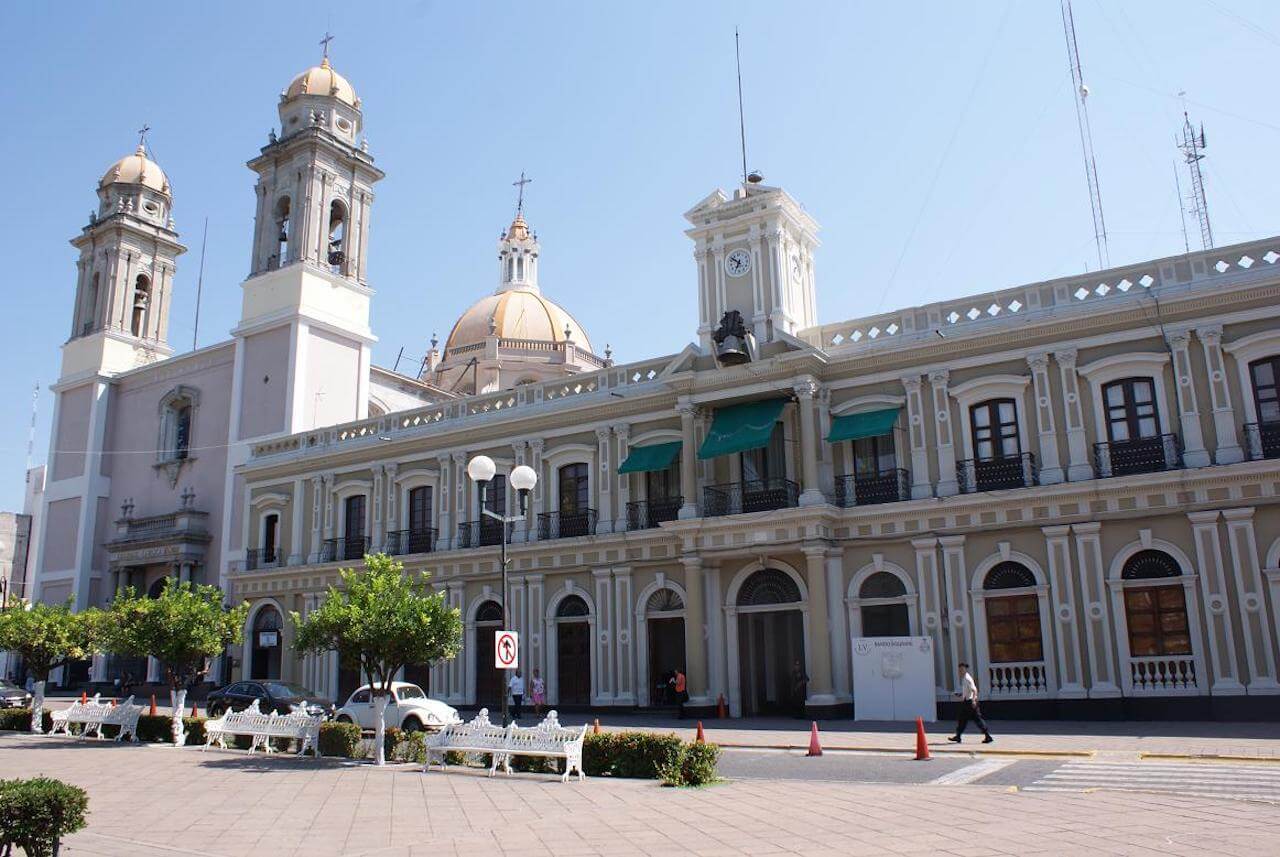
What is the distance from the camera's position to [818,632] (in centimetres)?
2497

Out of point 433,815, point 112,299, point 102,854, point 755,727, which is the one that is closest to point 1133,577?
point 755,727

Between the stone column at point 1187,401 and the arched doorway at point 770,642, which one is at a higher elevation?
the stone column at point 1187,401

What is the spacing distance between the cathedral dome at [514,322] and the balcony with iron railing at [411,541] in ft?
81.7

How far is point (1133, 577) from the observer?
22.7 metres

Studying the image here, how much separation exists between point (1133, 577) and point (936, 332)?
707cm

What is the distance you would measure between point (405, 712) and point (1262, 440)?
18.6m

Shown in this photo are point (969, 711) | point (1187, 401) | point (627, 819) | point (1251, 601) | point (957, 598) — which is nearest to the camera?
point (627, 819)

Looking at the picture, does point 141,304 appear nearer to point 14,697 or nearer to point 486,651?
point 14,697

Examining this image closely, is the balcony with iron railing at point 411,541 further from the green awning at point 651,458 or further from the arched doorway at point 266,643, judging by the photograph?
the green awning at point 651,458

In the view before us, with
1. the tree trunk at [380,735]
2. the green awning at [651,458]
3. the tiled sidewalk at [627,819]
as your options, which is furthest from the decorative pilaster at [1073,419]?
the tree trunk at [380,735]

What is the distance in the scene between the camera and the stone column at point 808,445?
2564 cm


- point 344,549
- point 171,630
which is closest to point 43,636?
point 171,630

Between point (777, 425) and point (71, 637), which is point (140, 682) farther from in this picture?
point (777, 425)

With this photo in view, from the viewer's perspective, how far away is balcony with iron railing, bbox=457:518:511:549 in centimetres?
3194
